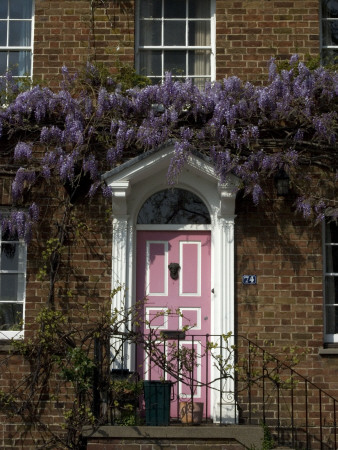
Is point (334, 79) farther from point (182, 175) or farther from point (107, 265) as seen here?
point (107, 265)

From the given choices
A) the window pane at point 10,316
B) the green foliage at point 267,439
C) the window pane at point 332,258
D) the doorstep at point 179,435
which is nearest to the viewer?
the doorstep at point 179,435

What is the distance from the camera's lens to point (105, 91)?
33.7ft

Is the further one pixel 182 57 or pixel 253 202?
pixel 182 57

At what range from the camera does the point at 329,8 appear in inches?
430

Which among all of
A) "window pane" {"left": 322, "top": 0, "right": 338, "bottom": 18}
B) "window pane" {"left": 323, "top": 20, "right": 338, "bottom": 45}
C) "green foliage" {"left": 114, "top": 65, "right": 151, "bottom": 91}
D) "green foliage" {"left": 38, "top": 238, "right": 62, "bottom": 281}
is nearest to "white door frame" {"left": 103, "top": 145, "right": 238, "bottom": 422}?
"green foliage" {"left": 38, "top": 238, "right": 62, "bottom": 281}

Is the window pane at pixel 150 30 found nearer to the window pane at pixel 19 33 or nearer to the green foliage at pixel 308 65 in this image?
the window pane at pixel 19 33

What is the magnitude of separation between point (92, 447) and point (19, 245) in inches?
123

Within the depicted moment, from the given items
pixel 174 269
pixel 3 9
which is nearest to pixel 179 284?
pixel 174 269

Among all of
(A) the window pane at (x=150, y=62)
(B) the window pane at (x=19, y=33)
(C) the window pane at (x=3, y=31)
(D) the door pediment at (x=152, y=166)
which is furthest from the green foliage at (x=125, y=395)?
(C) the window pane at (x=3, y=31)

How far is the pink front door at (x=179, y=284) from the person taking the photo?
998cm

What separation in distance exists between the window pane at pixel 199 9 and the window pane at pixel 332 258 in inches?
141

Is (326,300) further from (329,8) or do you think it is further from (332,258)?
(329,8)

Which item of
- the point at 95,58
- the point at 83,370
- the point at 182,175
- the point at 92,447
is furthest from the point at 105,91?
the point at 92,447

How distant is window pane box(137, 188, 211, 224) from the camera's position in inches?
407
